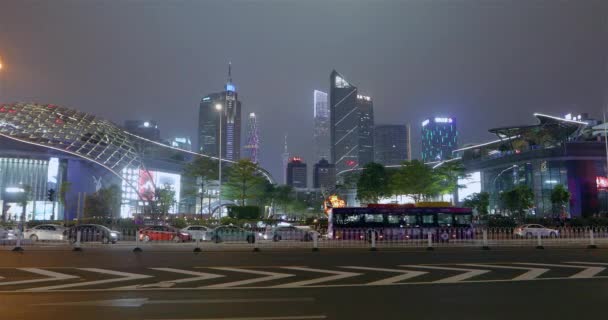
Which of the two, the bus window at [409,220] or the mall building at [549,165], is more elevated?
the mall building at [549,165]


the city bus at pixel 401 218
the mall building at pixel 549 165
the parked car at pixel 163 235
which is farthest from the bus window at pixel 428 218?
the mall building at pixel 549 165

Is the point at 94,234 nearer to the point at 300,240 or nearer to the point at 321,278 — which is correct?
the point at 300,240

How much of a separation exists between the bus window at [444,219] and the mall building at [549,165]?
4253 centimetres

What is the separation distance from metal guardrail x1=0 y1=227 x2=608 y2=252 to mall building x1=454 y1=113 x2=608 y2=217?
1608 inches

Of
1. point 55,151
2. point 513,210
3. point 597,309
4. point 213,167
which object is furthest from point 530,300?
point 55,151

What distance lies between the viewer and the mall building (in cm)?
7175

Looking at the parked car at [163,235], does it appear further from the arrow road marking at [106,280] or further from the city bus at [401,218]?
the arrow road marking at [106,280]

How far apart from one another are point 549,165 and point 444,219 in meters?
51.2

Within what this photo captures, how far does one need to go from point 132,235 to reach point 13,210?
4816cm

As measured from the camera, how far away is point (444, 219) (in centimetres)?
3597

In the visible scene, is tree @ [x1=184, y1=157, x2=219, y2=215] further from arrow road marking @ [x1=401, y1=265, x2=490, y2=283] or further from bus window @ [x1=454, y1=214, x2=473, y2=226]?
arrow road marking @ [x1=401, y1=265, x2=490, y2=283]

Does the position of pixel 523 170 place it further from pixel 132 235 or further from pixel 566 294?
pixel 566 294

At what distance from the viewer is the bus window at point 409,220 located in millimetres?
35625

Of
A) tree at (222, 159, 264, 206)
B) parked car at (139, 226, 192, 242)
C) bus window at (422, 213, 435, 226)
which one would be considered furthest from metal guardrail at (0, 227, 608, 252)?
tree at (222, 159, 264, 206)
